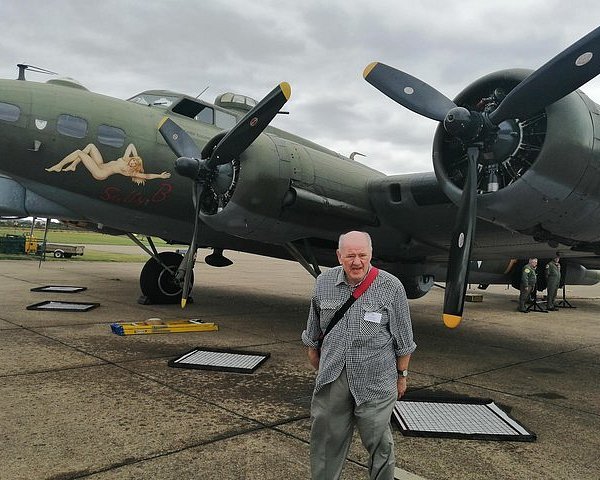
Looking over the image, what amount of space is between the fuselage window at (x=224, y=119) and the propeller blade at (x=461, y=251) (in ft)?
19.6

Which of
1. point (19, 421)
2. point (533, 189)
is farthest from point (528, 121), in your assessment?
point (19, 421)

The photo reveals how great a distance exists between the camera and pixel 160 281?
11250 millimetres

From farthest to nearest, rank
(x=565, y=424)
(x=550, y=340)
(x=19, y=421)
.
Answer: (x=550, y=340), (x=565, y=424), (x=19, y=421)

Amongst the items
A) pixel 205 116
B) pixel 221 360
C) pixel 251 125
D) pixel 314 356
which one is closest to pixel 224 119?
pixel 205 116

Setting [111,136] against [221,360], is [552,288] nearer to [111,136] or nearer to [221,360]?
[221,360]

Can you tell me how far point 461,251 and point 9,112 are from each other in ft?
23.1

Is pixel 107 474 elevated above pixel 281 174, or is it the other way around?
pixel 281 174

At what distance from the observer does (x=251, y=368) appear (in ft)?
18.9

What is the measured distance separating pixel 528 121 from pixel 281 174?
11.7 ft

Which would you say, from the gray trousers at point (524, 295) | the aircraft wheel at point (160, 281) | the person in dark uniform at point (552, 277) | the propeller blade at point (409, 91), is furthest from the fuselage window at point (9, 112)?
the person in dark uniform at point (552, 277)

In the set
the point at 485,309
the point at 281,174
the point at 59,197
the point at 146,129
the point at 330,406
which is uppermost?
the point at 146,129

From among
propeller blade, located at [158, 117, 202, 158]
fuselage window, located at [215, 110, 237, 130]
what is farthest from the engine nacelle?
fuselage window, located at [215, 110, 237, 130]

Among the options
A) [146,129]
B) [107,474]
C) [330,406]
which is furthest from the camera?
[146,129]

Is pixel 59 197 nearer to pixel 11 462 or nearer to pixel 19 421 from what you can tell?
pixel 19 421
